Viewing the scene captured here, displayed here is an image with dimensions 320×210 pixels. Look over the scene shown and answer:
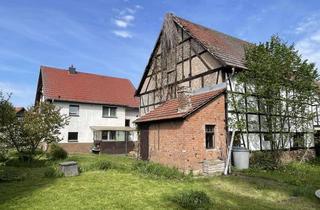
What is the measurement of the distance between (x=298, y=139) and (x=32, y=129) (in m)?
17.4

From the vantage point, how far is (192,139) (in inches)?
565

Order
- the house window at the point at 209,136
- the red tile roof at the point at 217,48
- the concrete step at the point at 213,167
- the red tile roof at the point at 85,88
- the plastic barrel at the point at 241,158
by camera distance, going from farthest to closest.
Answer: the red tile roof at the point at 85,88
the red tile roof at the point at 217,48
the house window at the point at 209,136
the plastic barrel at the point at 241,158
the concrete step at the point at 213,167

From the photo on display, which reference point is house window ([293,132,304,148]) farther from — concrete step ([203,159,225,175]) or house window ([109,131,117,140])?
house window ([109,131,117,140])

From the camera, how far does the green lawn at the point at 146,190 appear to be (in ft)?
28.0

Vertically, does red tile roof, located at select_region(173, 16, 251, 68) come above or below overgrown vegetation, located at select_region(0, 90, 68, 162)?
above

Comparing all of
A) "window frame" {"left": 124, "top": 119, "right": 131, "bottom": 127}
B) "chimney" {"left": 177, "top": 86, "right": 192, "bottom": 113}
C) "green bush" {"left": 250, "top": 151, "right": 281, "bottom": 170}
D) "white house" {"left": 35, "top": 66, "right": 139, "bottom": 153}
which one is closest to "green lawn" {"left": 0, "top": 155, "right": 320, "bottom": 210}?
"green bush" {"left": 250, "top": 151, "right": 281, "bottom": 170}

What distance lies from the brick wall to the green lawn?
160 cm

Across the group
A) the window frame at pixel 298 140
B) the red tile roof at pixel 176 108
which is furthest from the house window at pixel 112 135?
the window frame at pixel 298 140

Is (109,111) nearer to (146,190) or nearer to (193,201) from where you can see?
(146,190)

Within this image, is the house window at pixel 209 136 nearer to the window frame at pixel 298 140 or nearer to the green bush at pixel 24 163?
the window frame at pixel 298 140

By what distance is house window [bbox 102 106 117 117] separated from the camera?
31.3 meters

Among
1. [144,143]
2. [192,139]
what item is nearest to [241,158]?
[192,139]

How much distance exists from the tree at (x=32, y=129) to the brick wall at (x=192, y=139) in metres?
7.39

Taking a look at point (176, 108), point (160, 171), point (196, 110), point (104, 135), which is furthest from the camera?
point (104, 135)
